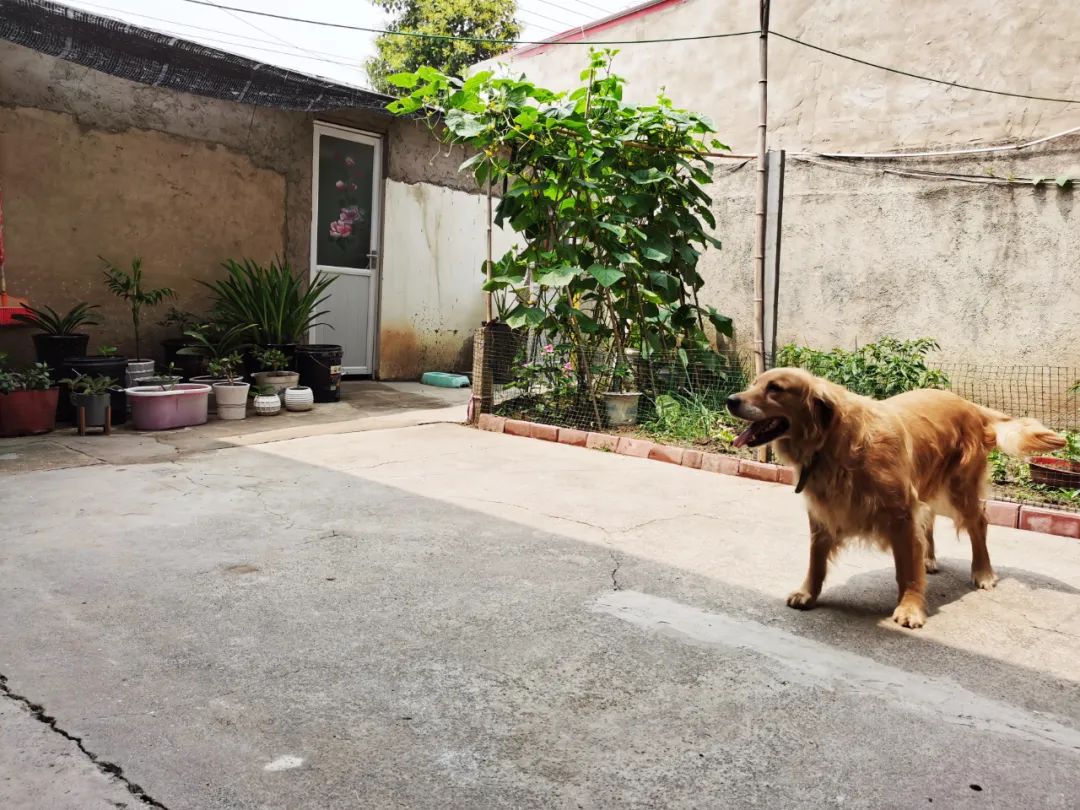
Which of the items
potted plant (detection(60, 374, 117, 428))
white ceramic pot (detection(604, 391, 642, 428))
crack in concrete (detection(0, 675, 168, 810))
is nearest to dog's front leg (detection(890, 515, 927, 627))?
crack in concrete (detection(0, 675, 168, 810))

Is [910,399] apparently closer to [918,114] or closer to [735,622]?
[735,622]

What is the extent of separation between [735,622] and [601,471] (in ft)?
8.44

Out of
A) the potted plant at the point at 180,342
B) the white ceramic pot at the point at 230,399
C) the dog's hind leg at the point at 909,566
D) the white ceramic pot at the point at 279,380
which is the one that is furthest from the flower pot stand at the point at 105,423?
the dog's hind leg at the point at 909,566

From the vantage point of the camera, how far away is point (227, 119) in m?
8.09

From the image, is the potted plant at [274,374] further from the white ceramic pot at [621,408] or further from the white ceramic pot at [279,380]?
the white ceramic pot at [621,408]

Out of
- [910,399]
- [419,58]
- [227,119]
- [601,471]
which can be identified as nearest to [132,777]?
[910,399]

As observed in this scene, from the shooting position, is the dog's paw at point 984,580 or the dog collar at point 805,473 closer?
the dog collar at point 805,473

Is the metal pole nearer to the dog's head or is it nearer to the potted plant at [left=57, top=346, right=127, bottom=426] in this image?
the dog's head

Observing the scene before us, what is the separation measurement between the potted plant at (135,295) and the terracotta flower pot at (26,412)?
2.85ft

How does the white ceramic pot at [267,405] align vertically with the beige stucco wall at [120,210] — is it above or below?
below

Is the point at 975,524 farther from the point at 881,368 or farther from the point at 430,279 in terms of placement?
the point at 430,279

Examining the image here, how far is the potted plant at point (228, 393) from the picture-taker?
277 inches

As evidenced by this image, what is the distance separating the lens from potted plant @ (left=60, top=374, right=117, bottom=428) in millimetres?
6289

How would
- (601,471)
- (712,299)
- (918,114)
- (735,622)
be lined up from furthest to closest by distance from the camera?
(712,299), (918,114), (601,471), (735,622)
